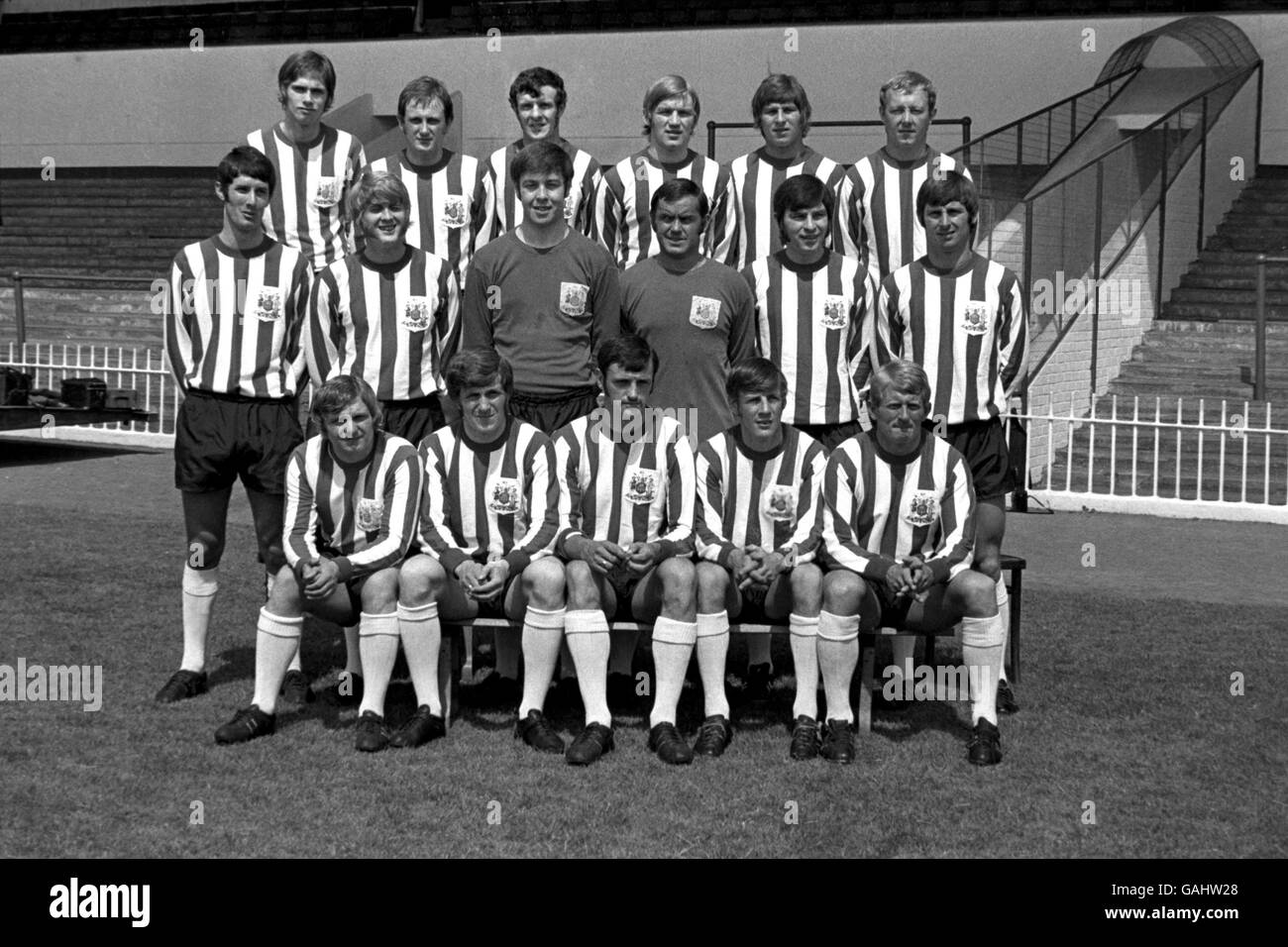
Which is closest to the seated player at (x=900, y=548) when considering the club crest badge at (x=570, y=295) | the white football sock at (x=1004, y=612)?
the white football sock at (x=1004, y=612)

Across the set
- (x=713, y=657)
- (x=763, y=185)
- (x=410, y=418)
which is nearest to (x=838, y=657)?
(x=713, y=657)

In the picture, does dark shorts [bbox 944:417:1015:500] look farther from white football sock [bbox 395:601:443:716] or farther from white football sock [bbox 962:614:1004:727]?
white football sock [bbox 395:601:443:716]

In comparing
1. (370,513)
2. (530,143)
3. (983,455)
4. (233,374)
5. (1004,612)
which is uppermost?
(530,143)

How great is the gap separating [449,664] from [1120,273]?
930cm

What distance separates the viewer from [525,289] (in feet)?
19.6

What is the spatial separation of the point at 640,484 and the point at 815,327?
95 centimetres

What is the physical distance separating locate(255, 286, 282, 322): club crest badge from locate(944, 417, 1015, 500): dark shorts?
249cm

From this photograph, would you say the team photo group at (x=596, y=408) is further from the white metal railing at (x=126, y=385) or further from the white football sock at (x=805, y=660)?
the white metal railing at (x=126, y=385)

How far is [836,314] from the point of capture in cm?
600

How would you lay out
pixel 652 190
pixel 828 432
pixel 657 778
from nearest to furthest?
pixel 657 778 < pixel 828 432 < pixel 652 190

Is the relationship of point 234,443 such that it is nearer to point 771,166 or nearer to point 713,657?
point 713,657

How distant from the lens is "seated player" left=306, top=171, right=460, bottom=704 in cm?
589
